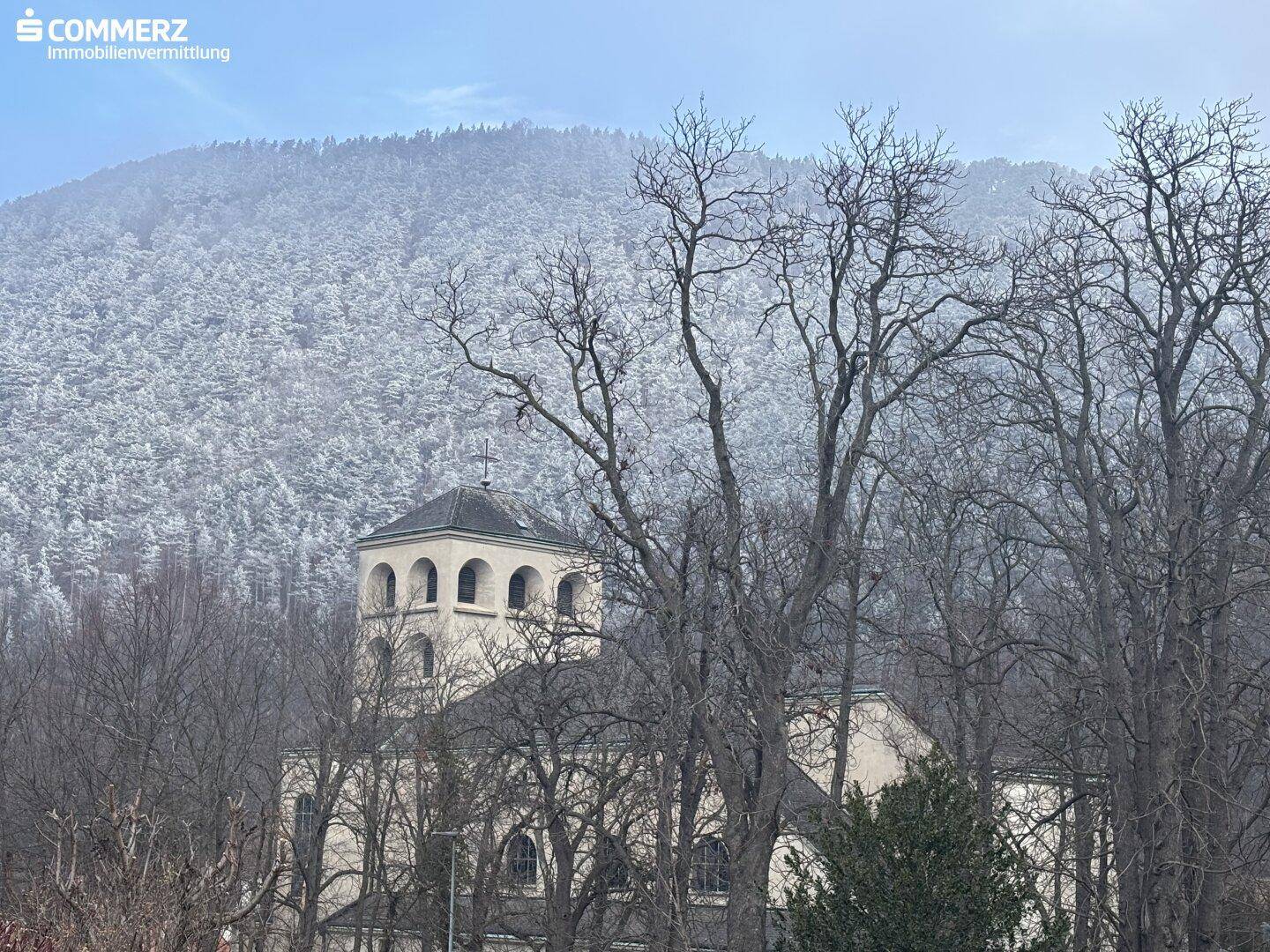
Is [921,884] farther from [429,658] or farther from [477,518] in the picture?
[477,518]

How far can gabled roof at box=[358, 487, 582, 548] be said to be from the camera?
43.8m

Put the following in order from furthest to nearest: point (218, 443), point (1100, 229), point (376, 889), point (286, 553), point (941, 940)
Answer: point (218, 443) < point (286, 553) < point (376, 889) < point (1100, 229) < point (941, 940)

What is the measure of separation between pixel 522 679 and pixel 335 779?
16348mm

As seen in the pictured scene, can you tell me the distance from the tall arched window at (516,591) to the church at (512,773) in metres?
0.06

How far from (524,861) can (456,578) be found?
914 cm

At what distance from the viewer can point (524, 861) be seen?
36.6m

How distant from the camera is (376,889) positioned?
3359 cm

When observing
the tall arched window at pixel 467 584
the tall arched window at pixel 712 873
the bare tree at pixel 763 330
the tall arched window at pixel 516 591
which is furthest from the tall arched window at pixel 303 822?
the bare tree at pixel 763 330

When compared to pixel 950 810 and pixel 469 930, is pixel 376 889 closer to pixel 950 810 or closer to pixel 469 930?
pixel 469 930

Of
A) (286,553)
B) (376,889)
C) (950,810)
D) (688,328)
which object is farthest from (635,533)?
(286,553)

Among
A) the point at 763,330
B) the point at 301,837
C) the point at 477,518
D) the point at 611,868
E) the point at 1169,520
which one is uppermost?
the point at 477,518

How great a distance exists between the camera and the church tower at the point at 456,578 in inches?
1683

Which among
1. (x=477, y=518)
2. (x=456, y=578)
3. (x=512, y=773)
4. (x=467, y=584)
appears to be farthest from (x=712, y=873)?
(x=477, y=518)

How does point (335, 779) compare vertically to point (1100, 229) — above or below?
below
